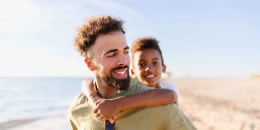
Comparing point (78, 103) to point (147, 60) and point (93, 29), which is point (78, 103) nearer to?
point (93, 29)

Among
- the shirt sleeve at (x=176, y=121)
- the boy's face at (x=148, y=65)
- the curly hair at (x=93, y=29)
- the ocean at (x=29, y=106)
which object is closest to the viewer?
the shirt sleeve at (x=176, y=121)

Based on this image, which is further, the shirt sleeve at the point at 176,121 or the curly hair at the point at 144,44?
the curly hair at the point at 144,44

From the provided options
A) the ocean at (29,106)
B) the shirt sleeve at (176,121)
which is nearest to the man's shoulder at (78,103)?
the shirt sleeve at (176,121)

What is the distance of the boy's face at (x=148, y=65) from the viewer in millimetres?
4395

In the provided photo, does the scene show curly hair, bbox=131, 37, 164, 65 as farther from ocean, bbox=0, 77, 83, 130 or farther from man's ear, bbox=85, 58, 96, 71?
ocean, bbox=0, 77, 83, 130

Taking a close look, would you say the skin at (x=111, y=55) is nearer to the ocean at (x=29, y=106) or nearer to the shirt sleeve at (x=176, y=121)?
the shirt sleeve at (x=176, y=121)

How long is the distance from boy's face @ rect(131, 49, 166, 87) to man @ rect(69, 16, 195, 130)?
1659mm

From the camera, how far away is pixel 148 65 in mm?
4410

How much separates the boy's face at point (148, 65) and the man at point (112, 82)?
1659 millimetres

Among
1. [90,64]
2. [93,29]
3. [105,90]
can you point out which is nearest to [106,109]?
[105,90]

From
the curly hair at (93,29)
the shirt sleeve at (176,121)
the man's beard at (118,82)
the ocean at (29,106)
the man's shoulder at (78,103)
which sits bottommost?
the ocean at (29,106)

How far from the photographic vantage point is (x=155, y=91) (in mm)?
2498

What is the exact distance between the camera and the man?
2311 millimetres

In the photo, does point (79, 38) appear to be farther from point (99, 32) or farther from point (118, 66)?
point (118, 66)
